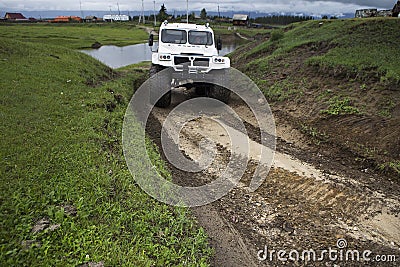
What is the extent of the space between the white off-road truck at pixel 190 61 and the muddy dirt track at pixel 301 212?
10.7 feet

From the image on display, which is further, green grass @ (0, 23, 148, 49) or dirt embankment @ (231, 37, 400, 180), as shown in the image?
green grass @ (0, 23, 148, 49)

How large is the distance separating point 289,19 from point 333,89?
7609 centimetres

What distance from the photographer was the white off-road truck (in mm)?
10141

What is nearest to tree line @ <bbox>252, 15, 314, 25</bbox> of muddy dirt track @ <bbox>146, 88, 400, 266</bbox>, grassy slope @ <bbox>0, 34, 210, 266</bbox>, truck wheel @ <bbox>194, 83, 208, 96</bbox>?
truck wheel @ <bbox>194, 83, 208, 96</bbox>

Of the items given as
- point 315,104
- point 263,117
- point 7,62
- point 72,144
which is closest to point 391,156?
point 315,104

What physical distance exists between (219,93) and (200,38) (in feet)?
7.07

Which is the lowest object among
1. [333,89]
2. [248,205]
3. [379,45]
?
[248,205]

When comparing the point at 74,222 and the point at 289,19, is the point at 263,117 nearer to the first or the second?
the point at 74,222

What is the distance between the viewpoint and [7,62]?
38.4 feet

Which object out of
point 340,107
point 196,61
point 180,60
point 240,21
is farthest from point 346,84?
point 240,21

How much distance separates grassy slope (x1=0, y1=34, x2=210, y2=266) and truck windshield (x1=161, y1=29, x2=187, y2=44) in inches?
159

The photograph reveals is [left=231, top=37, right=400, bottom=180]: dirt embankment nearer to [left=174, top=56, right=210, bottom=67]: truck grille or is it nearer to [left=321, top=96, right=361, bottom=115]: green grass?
[left=321, top=96, right=361, bottom=115]: green grass

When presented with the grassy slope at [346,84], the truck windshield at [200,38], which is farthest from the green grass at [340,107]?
the truck windshield at [200,38]

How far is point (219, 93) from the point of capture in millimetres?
10680
